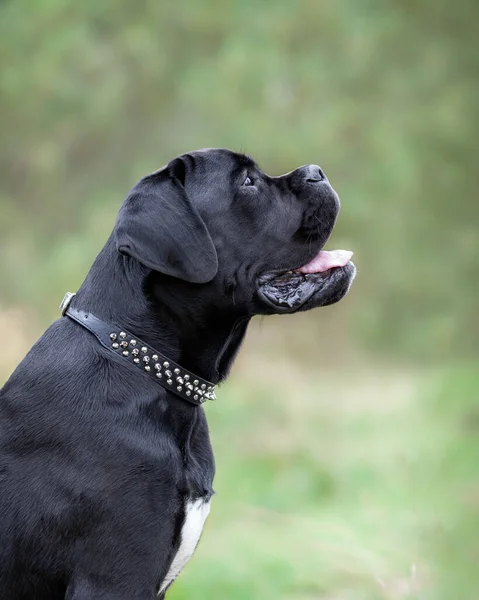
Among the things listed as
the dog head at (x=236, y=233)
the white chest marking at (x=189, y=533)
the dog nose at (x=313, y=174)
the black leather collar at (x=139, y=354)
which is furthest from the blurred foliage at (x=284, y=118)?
the white chest marking at (x=189, y=533)

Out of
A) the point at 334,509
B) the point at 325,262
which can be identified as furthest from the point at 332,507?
the point at 325,262

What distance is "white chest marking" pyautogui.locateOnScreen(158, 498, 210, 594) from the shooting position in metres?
2.39

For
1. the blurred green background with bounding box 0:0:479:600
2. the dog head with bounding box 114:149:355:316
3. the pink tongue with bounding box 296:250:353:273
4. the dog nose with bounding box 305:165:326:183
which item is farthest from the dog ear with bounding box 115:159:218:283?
the blurred green background with bounding box 0:0:479:600

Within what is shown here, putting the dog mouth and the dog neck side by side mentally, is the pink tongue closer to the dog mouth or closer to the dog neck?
the dog mouth

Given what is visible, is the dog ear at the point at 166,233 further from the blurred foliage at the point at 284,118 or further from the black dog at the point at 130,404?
the blurred foliage at the point at 284,118

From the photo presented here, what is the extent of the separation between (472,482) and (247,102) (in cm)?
440

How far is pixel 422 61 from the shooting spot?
910 cm

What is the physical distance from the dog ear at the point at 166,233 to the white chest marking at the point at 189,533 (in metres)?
0.63

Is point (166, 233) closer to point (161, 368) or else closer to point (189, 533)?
point (161, 368)

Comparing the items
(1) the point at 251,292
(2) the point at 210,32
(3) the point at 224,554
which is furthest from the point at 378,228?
(1) the point at 251,292

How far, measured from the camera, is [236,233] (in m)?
2.71

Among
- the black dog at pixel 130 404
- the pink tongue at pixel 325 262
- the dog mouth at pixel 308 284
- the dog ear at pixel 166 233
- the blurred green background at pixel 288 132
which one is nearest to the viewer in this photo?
the black dog at pixel 130 404

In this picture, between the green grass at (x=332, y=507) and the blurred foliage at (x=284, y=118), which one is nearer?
the green grass at (x=332, y=507)

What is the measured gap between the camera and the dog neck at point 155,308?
2.48 m
